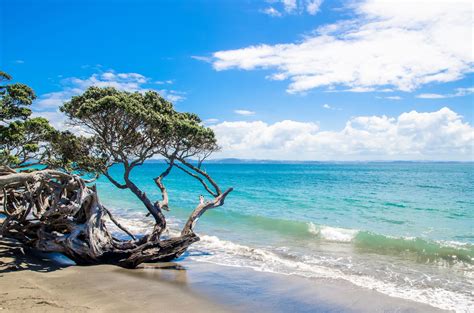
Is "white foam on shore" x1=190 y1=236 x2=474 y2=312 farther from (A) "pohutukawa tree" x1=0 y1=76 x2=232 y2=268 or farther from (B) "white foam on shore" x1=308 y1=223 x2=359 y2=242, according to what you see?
(B) "white foam on shore" x1=308 y1=223 x2=359 y2=242

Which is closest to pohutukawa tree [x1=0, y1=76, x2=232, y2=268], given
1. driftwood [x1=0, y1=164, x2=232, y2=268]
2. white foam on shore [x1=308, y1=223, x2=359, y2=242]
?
driftwood [x1=0, y1=164, x2=232, y2=268]

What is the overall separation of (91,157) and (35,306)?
9.38 metres

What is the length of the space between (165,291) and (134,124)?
6.75 m

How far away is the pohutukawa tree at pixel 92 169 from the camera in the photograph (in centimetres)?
1093

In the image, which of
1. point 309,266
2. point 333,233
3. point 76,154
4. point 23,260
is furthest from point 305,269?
point 76,154

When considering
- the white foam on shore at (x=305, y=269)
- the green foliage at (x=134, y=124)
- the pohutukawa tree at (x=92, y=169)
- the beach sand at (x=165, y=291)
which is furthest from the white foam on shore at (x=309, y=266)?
the green foliage at (x=134, y=124)

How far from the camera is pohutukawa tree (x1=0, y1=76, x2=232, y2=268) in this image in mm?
10930

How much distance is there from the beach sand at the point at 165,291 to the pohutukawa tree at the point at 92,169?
693 millimetres

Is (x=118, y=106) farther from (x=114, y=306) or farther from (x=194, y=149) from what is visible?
(x=114, y=306)

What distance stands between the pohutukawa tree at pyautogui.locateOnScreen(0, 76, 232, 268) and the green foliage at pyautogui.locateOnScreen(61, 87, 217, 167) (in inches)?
1.5

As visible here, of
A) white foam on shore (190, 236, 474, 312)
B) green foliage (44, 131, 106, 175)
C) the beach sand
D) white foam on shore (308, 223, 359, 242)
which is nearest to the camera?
the beach sand

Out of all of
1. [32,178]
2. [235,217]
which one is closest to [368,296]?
[32,178]

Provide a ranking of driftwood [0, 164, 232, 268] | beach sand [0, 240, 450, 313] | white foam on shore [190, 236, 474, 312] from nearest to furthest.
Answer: beach sand [0, 240, 450, 313] < white foam on shore [190, 236, 474, 312] < driftwood [0, 164, 232, 268]

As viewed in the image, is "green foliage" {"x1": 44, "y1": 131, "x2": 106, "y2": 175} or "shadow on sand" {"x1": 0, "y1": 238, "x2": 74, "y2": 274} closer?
"shadow on sand" {"x1": 0, "y1": 238, "x2": 74, "y2": 274}
